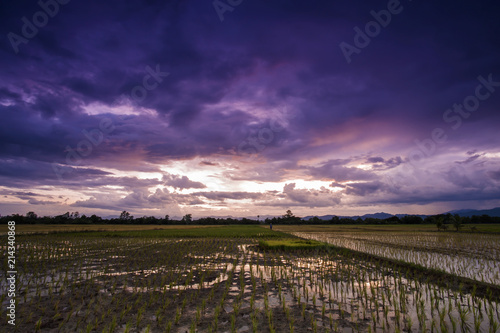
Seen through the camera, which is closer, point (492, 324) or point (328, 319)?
point (492, 324)

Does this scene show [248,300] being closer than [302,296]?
Yes

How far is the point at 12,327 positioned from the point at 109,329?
2144mm

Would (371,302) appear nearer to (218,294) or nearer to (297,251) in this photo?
(218,294)

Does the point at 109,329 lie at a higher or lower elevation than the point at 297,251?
higher

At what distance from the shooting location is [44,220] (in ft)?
222

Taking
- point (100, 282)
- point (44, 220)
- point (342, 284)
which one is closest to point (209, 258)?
point (100, 282)

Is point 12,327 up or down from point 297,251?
up

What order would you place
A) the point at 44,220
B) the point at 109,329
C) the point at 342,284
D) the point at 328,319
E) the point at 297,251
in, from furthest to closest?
1. the point at 44,220
2. the point at 297,251
3. the point at 342,284
4. the point at 328,319
5. the point at 109,329

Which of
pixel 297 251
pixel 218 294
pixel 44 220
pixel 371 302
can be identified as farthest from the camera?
Answer: pixel 44 220

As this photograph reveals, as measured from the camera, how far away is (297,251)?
17234mm

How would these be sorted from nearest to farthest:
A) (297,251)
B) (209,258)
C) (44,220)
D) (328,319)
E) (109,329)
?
(109,329), (328,319), (209,258), (297,251), (44,220)

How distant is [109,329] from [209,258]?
9134 millimetres

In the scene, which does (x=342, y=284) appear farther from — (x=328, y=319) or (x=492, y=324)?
(x=492, y=324)

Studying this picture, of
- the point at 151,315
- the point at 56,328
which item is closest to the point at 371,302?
the point at 151,315
